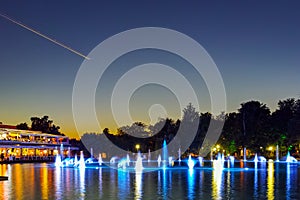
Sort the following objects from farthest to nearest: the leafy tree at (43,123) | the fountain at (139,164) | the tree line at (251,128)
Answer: the leafy tree at (43,123)
the tree line at (251,128)
the fountain at (139,164)

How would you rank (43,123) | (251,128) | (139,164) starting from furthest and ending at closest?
(43,123), (251,128), (139,164)

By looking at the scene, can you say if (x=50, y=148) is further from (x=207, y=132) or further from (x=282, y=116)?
(x=282, y=116)

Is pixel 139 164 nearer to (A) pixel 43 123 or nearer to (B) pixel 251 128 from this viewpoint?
Result: (B) pixel 251 128

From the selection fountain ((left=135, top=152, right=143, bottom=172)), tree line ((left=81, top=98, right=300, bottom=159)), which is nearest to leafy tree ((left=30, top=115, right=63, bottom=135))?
tree line ((left=81, top=98, right=300, bottom=159))

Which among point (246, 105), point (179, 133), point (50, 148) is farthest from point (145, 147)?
point (246, 105)

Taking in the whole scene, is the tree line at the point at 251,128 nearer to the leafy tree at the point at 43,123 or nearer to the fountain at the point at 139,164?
the fountain at the point at 139,164

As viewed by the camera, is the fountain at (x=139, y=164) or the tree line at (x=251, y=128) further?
the tree line at (x=251, y=128)

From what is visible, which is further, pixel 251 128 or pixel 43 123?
pixel 43 123

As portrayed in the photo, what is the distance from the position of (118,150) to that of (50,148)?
54.9 feet


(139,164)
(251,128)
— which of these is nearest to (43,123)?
(251,128)

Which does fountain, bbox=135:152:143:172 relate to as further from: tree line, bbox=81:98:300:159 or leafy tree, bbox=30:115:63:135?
leafy tree, bbox=30:115:63:135

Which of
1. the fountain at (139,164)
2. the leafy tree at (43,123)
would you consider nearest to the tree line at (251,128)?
the fountain at (139,164)

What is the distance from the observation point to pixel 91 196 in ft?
54.3

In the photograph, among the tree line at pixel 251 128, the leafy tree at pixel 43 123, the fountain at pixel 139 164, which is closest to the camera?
the fountain at pixel 139 164
